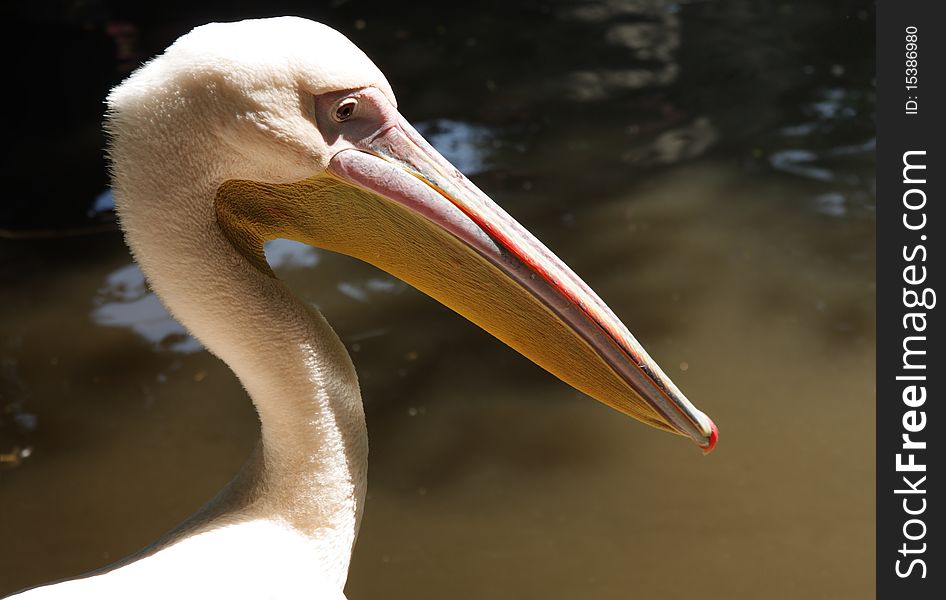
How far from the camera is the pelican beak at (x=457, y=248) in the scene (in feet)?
4.18

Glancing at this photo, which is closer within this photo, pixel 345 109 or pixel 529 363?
pixel 345 109

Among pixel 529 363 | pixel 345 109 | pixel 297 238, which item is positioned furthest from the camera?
pixel 529 363

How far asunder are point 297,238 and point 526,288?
0.35m

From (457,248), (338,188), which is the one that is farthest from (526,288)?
(338,188)

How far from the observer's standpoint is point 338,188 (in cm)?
130

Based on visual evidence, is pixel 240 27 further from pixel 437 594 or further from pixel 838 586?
pixel 838 586

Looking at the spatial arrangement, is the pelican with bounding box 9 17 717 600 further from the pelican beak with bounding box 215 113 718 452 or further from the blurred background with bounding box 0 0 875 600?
the blurred background with bounding box 0 0 875 600

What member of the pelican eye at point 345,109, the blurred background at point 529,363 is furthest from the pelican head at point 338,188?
the blurred background at point 529,363

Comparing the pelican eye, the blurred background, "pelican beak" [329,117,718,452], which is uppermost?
the pelican eye

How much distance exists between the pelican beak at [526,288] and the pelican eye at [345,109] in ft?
0.15

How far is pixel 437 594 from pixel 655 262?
5.02ft

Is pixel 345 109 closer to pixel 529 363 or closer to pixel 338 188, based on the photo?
pixel 338 188

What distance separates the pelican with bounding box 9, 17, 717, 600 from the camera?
119 cm

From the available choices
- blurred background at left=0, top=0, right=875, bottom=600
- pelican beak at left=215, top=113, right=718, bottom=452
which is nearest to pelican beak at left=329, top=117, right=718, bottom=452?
pelican beak at left=215, top=113, right=718, bottom=452
